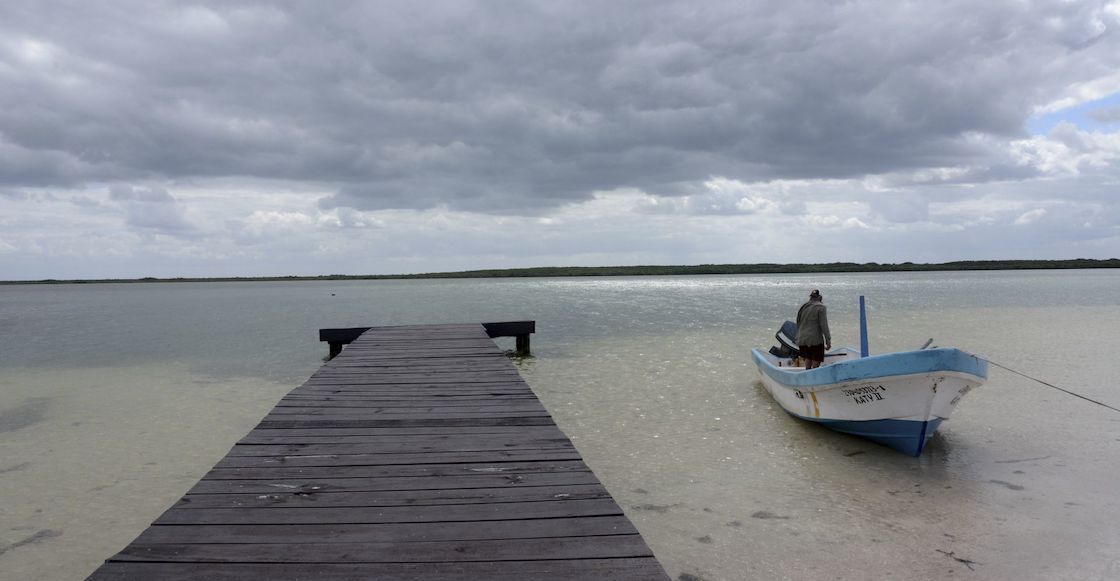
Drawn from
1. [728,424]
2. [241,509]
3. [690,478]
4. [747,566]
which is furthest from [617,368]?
[241,509]

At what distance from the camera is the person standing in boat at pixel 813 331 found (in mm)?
12407

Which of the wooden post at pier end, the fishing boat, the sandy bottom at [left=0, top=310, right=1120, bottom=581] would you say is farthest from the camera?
the wooden post at pier end

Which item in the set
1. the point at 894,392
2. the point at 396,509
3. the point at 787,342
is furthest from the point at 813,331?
the point at 396,509

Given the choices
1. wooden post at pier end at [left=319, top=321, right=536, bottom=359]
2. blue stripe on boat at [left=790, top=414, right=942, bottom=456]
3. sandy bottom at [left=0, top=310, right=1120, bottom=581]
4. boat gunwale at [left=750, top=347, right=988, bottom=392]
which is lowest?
sandy bottom at [left=0, top=310, right=1120, bottom=581]

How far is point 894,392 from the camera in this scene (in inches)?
370

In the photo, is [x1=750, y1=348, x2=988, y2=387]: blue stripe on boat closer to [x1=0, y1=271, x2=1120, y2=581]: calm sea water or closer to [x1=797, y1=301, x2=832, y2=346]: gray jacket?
[x1=0, y1=271, x2=1120, y2=581]: calm sea water

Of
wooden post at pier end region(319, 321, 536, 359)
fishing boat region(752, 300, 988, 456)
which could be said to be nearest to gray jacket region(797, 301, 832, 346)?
fishing boat region(752, 300, 988, 456)

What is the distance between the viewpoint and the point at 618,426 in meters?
11.7

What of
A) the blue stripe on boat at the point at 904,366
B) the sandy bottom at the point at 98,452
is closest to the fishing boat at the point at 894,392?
the blue stripe on boat at the point at 904,366

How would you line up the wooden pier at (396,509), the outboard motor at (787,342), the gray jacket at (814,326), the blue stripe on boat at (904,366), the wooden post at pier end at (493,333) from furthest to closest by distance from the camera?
the wooden post at pier end at (493,333), the outboard motor at (787,342), the gray jacket at (814,326), the blue stripe on boat at (904,366), the wooden pier at (396,509)

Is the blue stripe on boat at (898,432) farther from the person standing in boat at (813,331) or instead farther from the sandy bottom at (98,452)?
the sandy bottom at (98,452)

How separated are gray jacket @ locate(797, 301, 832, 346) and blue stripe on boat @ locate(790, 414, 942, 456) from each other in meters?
2.37

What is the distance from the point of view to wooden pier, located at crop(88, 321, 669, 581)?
12.5 ft

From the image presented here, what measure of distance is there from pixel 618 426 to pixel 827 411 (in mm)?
3499
